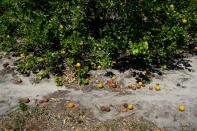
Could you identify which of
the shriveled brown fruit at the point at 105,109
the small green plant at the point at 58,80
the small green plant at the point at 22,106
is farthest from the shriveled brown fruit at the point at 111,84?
the small green plant at the point at 22,106

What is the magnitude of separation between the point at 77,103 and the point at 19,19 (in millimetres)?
2646

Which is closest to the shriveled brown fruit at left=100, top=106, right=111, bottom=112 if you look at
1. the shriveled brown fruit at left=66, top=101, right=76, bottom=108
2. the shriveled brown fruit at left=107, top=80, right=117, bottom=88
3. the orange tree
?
the shriveled brown fruit at left=66, top=101, right=76, bottom=108

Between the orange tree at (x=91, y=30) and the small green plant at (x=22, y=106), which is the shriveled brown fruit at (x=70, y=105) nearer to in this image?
the small green plant at (x=22, y=106)

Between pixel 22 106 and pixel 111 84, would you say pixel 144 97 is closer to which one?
pixel 111 84

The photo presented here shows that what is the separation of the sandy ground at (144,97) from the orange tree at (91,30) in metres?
0.47

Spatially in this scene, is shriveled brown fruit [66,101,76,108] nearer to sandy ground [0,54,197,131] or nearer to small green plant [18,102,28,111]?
sandy ground [0,54,197,131]

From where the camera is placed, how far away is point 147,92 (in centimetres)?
723

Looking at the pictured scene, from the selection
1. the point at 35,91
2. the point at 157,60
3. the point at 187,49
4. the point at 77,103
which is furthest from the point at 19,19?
the point at 187,49

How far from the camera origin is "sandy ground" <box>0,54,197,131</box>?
6.52 metres

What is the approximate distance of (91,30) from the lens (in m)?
8.56

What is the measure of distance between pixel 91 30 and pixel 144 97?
2318 millimetres

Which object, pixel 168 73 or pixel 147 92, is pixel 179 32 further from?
pixel 147 92

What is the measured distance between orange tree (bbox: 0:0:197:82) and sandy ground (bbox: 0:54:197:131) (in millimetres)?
469

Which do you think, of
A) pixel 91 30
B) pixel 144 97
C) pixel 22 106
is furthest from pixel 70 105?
pixel 91 30
